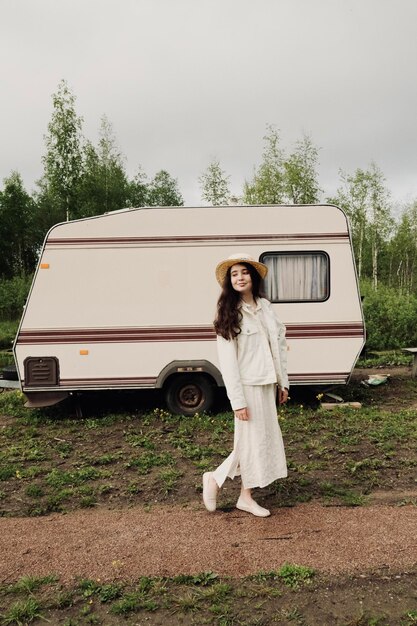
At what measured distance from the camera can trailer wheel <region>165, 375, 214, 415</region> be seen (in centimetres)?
782

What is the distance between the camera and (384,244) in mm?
34938

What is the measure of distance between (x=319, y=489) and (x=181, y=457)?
1.73m

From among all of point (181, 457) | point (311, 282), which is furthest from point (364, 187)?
point (181, 457)

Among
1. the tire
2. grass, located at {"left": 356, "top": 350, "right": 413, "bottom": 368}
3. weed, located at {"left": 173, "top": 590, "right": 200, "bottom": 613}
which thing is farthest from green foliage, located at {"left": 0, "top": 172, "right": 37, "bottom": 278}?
weed, located at {"left": 173, "top": 590, "right": 200, "bottom": 613}

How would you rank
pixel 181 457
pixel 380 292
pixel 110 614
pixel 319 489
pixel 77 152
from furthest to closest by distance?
pixel 77 152 < pixel 380 292 < pixel 181 457 < pixel 319 489 < pixel 110 614

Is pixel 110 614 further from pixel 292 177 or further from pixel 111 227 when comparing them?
pixel 292 177

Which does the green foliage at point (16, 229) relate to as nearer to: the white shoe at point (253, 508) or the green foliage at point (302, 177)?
the green foliage at point (302, 177)

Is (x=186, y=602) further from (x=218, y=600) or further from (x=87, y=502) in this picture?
(x=87, y=502)

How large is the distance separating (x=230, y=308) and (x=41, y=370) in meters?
4.31

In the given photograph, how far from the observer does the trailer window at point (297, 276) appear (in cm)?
774

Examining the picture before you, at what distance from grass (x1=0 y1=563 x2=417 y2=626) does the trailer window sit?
4771mm

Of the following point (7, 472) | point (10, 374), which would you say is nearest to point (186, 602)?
point (7, 472)

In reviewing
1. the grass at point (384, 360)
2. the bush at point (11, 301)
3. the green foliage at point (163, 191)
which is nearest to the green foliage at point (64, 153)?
the bush at point (11, 301)

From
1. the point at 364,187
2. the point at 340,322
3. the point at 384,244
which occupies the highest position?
the point at 364,187
